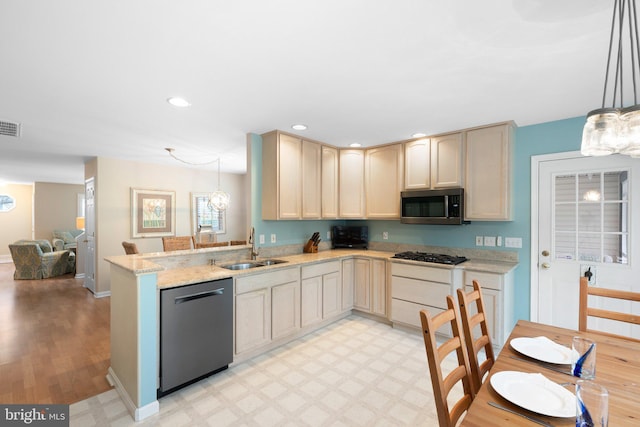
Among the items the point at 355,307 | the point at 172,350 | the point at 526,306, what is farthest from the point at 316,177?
the point at 526,306

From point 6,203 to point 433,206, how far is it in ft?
39.5

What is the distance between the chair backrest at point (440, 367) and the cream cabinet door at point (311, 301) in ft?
6.89

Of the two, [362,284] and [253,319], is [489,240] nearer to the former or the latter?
[362,284]

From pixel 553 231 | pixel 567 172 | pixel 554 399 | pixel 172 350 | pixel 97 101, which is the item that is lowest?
pixel 172 350

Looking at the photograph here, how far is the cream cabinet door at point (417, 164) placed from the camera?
3.56 meters

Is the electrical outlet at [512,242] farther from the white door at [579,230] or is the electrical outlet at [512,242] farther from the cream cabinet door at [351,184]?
the cream cabinet door at [351,184]

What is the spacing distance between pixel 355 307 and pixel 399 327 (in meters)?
0.66

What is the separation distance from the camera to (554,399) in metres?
1.01

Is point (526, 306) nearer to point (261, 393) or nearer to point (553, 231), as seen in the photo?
point (553, 231)

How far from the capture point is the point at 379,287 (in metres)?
3.67

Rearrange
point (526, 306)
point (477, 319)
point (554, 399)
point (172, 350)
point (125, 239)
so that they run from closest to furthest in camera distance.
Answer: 1. point (554, 399)
2. point (477, 319)
3. point (172, 350)
4. point (526, 306)
5. point (125, 239)

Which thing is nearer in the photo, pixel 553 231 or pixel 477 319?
pixel 477 319

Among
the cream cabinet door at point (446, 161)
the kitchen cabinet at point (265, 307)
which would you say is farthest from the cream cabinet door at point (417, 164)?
the kitchen cabinet at point (265, 307)

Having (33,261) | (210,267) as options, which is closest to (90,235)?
(33,261)
